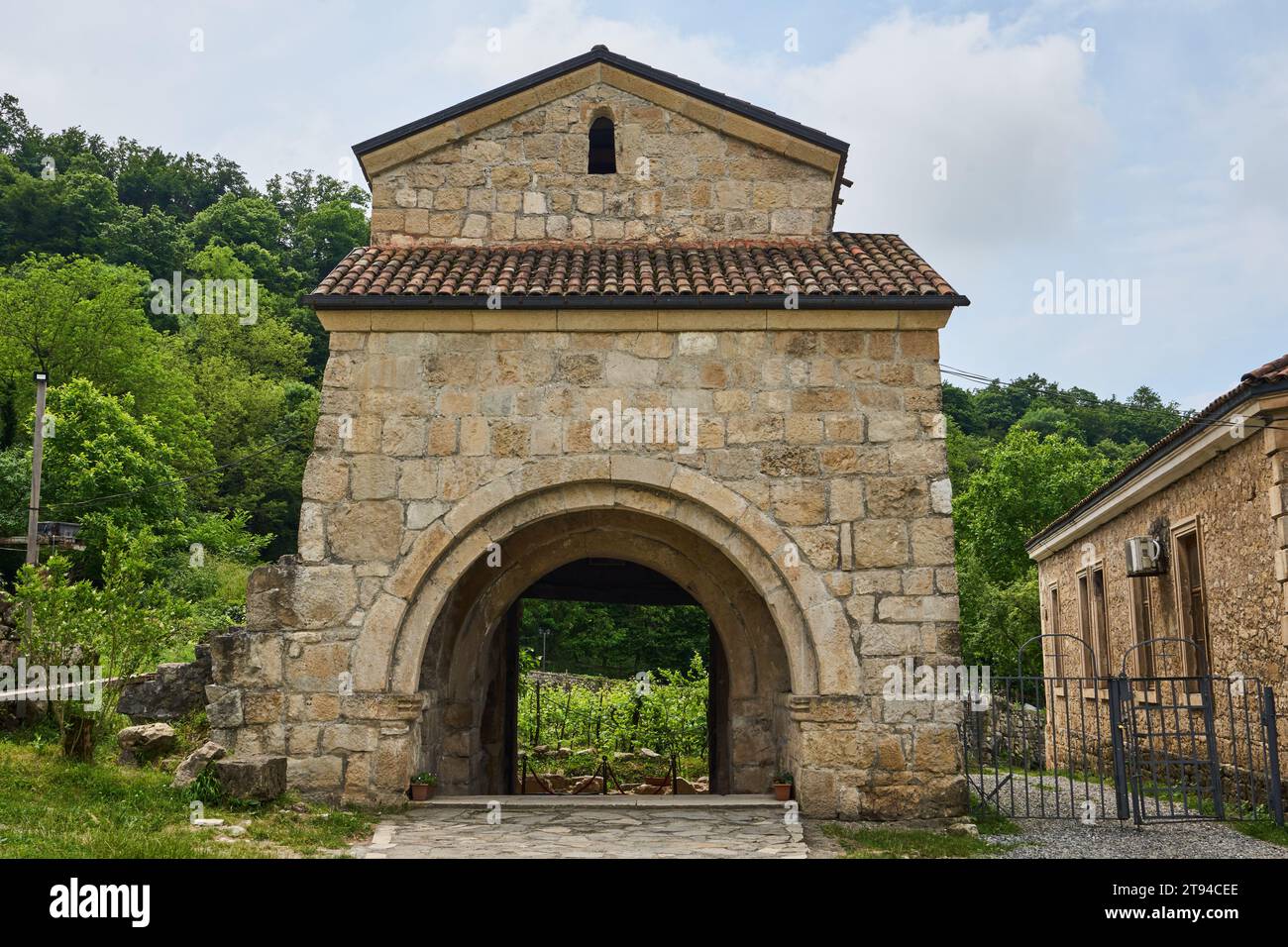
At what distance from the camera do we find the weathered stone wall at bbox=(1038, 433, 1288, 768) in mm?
8664

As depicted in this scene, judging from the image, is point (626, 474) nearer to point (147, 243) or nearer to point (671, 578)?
point (671, 578)

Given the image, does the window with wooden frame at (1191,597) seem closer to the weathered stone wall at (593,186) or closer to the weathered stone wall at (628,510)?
the weathered stone wall at (628,510)

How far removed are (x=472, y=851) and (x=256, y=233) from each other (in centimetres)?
4091

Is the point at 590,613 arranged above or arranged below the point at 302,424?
below

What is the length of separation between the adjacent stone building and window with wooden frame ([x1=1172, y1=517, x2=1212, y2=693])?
1 centimetres

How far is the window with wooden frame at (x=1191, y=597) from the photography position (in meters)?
10.5

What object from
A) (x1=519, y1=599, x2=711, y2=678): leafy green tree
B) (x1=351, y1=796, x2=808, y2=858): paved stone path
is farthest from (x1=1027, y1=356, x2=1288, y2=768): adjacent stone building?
(x1=519, y1=599, x2=711, y2=678): leafy green tree

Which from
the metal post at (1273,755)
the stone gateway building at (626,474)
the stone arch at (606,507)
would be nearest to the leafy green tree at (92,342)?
the stone gateway building at (626,474)

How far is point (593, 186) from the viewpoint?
9641 millimetres

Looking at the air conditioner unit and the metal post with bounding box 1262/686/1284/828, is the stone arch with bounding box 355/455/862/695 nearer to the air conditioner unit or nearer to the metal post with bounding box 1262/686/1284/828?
the metal post with bounding box 1262/686/1284/828

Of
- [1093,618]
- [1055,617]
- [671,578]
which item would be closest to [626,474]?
[671,578]

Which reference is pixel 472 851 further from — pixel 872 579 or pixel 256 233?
pixel 256 233

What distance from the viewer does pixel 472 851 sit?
6.38 meters
